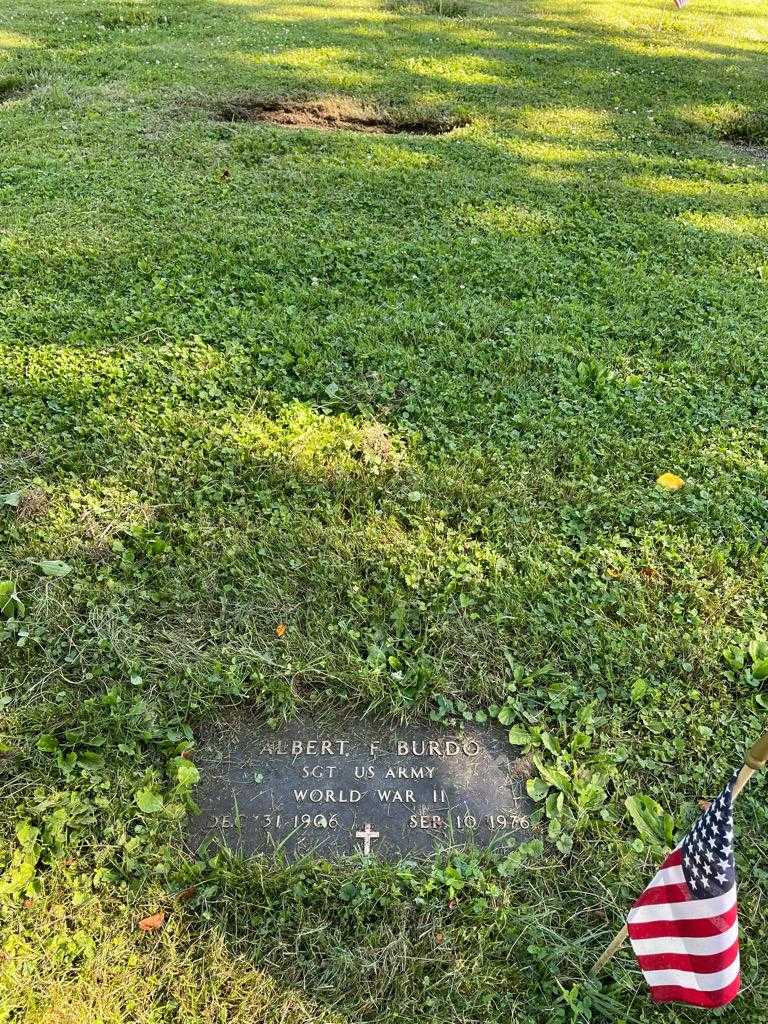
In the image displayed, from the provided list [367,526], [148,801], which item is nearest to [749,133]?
[367,526]

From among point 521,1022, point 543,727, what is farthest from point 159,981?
point 543,727

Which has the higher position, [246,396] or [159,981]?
[246,396]

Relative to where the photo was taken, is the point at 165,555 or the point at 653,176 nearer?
the point at 165,555

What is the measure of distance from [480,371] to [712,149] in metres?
5.29

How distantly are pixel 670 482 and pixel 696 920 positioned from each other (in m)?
2.57

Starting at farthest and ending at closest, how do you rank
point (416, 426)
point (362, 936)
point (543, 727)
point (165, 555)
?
1. point (416, 426)
2. point (165, 555)
3. point (543, 727)
4. point (362, 936)

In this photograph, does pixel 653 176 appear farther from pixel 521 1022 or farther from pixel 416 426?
pixel 521 1022

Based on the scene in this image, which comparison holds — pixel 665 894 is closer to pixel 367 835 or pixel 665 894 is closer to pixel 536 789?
pixel 536 789

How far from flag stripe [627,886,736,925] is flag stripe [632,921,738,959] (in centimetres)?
5

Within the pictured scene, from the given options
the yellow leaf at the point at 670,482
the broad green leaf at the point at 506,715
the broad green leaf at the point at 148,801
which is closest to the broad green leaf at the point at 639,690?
the broad green leaf at the point at 506,715

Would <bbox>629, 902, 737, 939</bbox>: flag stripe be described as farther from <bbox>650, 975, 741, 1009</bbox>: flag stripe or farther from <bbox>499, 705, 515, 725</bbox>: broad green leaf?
<bbox>499, 705, 515, 725</bbox>: broad green leaf

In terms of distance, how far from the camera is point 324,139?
7.50 m

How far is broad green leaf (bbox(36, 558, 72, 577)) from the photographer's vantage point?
3.49m

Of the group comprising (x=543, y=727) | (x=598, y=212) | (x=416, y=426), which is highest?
(x=598, y=212)
